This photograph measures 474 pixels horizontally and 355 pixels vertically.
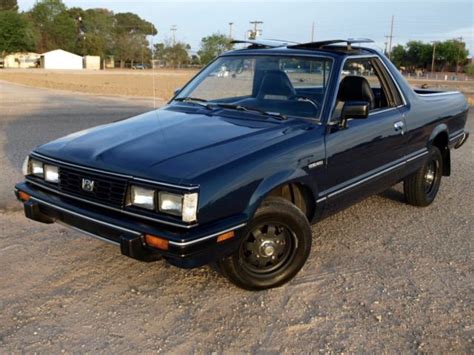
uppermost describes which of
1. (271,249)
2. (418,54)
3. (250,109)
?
(418,54)

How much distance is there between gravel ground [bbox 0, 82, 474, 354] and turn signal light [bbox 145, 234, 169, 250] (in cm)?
53

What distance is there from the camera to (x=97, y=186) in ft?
11.0

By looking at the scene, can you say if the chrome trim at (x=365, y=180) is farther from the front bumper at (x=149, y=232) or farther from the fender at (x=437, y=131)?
the front bumper at (x=149, y=232)

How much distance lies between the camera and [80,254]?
13.9 feet

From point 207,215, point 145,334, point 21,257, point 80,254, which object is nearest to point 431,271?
point 207,215

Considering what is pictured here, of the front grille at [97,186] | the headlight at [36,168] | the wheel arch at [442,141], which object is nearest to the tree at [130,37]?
the wheel arch at [442,141]

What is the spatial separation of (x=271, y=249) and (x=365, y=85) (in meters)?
1.90

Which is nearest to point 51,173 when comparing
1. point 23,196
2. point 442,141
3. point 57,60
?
point 23,196

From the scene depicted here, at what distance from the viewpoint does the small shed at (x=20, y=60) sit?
96.5m

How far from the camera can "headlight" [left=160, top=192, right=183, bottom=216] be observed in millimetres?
3082

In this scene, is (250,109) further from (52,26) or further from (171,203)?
(52,26)

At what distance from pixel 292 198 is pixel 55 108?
1335 centimetres

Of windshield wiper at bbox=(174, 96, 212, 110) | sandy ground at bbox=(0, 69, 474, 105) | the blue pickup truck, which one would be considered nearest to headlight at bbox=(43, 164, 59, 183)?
the blue pickup truck

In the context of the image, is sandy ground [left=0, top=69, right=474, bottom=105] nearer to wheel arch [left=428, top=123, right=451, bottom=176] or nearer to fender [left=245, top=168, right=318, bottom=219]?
wheel arch [left=428, top=123, right=451, bottom=176]
